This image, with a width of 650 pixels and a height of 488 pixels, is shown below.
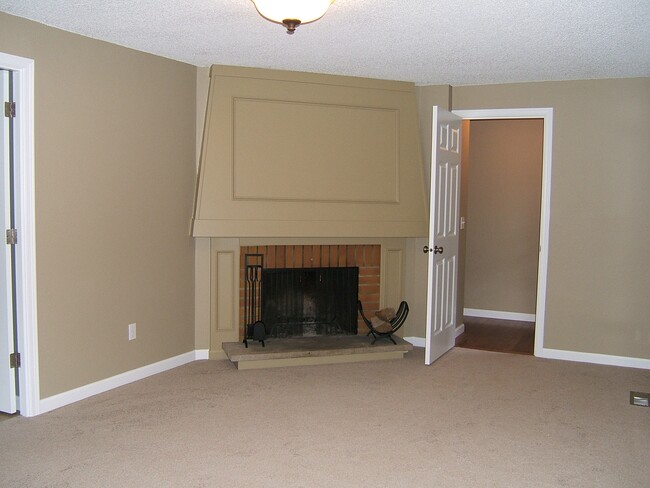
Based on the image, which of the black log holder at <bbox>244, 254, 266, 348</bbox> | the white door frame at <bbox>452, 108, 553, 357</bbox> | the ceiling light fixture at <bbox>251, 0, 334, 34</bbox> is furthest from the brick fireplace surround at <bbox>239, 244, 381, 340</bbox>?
the ceiling light fixture at <bbox>251, 0, 334, 34</bbox>

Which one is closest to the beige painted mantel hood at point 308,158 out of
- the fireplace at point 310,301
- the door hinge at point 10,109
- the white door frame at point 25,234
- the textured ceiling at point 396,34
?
the textured ceiling at point 396,34

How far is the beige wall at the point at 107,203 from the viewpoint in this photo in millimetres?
3619

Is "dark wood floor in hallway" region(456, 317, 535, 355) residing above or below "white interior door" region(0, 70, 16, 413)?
below

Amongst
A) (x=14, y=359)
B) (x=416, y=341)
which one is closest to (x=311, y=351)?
(x=416, y=341)

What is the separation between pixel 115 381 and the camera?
164 inches

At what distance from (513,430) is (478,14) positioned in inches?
93.7

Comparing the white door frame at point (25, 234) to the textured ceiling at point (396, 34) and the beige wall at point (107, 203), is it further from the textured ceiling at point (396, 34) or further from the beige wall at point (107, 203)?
the textured ceiling at point (396, 34)

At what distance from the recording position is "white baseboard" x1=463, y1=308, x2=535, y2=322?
6786 mm

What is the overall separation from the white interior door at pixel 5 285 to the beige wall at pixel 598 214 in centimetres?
390

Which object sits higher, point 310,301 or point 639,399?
point 310,301

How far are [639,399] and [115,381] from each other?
11.9 feet

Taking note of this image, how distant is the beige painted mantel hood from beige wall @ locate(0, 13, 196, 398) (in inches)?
10.2

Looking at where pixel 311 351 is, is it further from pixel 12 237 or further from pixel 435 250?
pixel 12 237

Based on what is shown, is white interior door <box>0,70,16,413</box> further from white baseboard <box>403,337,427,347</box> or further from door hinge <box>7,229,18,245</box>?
white baseboard <box>403,337,427,347</box>
